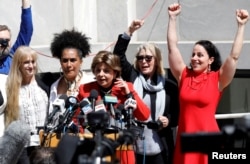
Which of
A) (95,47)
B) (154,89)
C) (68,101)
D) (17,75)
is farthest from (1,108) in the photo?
(95,47)

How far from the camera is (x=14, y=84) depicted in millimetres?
6988

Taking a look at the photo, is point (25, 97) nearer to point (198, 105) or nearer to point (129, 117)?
point (129, 117)

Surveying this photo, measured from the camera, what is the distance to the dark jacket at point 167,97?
7.20 metres

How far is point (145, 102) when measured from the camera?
7.16m

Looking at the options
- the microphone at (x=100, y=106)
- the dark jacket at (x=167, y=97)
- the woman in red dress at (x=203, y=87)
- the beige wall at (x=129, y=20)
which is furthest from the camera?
the beige wall at (x=129, y=20)

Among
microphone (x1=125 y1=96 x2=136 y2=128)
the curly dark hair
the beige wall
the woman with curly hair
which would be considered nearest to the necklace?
the woman with curly hair

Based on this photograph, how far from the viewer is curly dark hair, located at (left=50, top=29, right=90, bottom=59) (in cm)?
728

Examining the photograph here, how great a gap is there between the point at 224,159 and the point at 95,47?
1.92 m

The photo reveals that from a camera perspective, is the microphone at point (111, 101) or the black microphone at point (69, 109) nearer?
the black microphone at point (69, 109)

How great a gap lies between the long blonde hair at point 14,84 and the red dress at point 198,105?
136 centimetres

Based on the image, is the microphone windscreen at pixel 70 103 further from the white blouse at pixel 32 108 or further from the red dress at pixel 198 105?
the red dress at pixel 198 105

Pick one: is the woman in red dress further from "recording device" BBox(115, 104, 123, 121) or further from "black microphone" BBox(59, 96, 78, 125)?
"black microphone" BBox(59, 96, 78, 125)

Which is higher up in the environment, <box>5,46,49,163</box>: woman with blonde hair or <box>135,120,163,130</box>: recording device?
<box>5,46,49,163</box>: woman with blonde hair

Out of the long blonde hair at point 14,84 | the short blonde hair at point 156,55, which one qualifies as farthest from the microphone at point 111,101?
the long blonde hair at point 14,84
